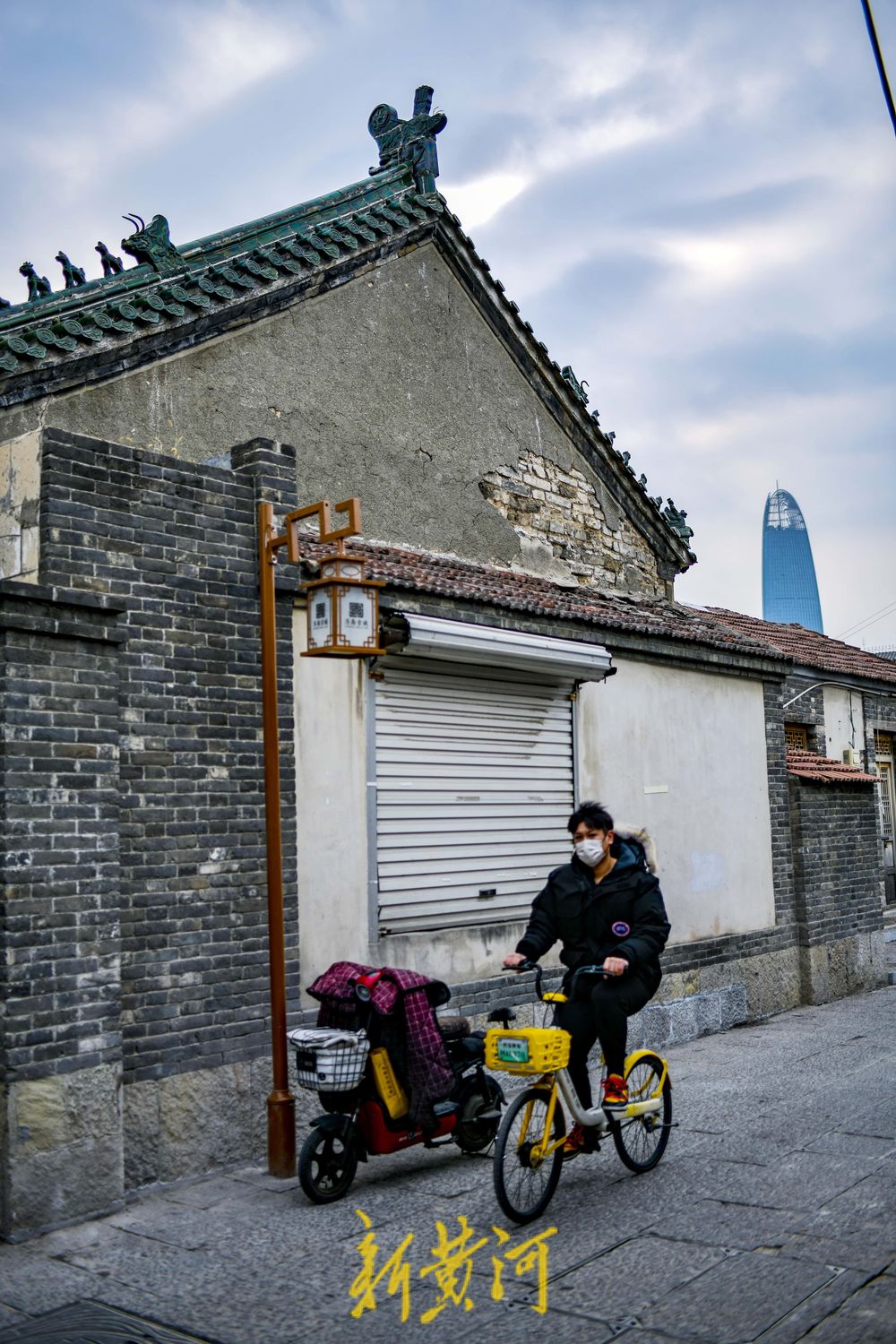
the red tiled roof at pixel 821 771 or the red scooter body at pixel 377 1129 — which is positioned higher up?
the red tiled roof at pixel 821 771

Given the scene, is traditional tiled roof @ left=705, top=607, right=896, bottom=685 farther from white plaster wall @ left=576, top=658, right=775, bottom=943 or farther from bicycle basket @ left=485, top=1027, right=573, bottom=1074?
bicycle basket @ left=485, top=1027, right=573, bottom=1074

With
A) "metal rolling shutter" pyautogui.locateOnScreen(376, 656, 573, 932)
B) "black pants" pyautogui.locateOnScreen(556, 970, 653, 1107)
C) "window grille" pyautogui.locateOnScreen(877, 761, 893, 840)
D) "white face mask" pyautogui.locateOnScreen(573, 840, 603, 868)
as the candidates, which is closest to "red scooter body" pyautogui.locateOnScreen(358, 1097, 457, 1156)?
"black pants" pyautogui.locateOnScreen(556, 970, 653, 1107)

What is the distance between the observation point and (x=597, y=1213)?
5473mm

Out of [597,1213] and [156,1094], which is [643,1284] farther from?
[156,1094]

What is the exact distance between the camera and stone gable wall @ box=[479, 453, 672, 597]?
12008mm

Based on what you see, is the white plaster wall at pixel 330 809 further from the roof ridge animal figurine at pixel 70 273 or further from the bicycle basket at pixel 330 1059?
the roof ridge animal figurine at pixel 70 273

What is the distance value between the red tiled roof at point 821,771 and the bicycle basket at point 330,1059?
740 cm

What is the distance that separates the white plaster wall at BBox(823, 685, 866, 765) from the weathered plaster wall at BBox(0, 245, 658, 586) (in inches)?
198

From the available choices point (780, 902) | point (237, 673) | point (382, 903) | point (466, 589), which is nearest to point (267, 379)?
point (466, 589)

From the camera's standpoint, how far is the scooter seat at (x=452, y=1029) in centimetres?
635

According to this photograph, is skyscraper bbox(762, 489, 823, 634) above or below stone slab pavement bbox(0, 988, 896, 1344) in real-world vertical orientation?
above

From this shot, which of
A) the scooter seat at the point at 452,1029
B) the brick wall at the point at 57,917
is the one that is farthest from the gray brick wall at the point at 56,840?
the scooter seat at the point at 452,1029

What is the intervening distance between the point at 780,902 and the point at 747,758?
1.48 metres

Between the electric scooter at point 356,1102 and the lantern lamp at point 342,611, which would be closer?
the electric scooter at point 356,1102
